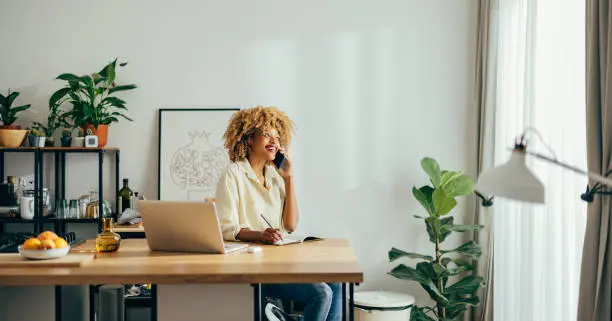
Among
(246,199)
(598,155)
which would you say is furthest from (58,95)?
(598,155)

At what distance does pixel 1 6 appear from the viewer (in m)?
4.96

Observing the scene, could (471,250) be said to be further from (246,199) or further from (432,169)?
(246,199)

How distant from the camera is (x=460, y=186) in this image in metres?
4.32

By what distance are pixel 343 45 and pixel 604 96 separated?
2410 mm

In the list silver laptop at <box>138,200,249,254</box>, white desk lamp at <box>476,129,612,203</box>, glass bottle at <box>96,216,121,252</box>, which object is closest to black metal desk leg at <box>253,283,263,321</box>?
silver laptop at <box>138,200,249,254</box>

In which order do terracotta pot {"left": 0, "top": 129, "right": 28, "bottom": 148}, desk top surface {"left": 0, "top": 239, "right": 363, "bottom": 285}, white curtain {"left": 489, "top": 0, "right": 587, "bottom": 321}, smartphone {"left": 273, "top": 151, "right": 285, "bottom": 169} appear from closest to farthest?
desk top surface {"left": 0, "top": 239, "right": 363, "bottom": 285}
white curtain {"left": 489, "top": 0, "right": 587, "bottom": 321}
smartphone {"left": 273, "top": 151, "right": 285, "bottom": 169}
terracotta pot {"left": 0, "top": 129, "right": 28, "bottom": 148}

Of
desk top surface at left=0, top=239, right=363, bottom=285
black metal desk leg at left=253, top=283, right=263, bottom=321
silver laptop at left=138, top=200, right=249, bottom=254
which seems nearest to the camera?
desk top surface at left=0, top=239, right=363, bottom=285

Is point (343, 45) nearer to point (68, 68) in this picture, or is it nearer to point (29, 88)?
point (68, 68)

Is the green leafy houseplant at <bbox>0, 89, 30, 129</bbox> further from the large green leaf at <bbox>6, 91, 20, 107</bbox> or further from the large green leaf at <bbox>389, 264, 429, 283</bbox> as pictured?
the large green leaf at <bbox>389, 264, 429, 283</bbox>

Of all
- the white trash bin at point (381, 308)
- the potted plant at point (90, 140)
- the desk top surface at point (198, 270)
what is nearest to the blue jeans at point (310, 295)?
the desk top surface at point (198, 270)

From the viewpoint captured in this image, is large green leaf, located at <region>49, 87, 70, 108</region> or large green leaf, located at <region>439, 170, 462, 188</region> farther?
large green leaf, located at <region>49, 87, 70, 108</region>

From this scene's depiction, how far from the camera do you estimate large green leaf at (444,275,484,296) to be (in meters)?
4.24

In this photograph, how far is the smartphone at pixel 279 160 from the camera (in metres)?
3.48

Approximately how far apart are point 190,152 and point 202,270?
252 cm
